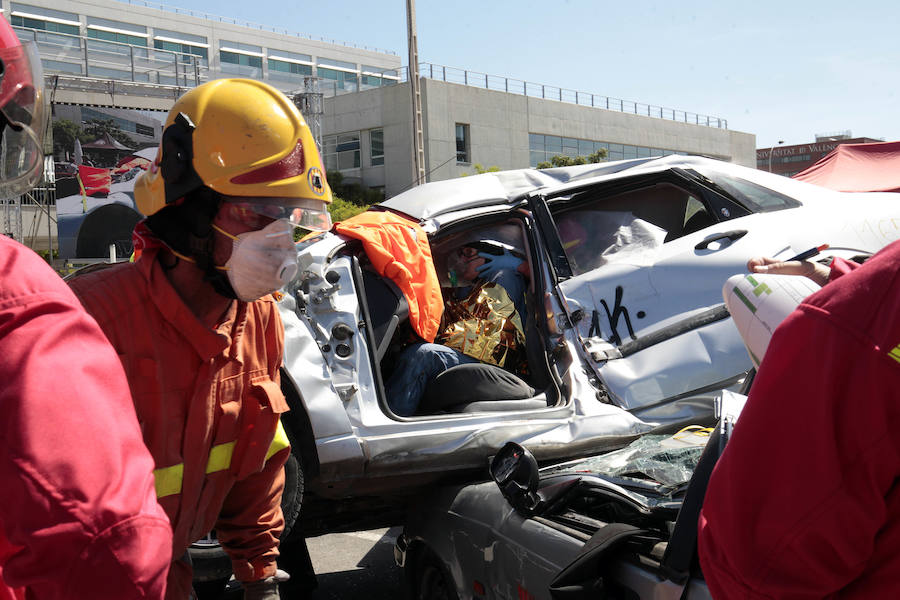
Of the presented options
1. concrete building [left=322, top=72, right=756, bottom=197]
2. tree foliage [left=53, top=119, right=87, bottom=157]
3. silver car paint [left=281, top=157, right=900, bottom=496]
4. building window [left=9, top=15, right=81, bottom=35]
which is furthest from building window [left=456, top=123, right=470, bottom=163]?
silver car paint [left=281, top=157, right=900, bottom=496]

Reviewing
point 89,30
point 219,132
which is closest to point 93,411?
point 219,132

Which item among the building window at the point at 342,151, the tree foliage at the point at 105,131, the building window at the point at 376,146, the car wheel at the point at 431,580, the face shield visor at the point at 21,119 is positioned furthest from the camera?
the building window at the point at 342,151

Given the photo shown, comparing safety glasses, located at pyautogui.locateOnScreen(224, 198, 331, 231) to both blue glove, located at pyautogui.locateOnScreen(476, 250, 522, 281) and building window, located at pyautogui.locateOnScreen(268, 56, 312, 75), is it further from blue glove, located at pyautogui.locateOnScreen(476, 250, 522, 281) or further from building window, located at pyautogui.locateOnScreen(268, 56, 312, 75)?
building window, located at pyautogui.locateOnScreen(268, 56, 312, 75)

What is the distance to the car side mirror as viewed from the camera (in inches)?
105

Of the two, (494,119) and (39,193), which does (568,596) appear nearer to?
(39,193)

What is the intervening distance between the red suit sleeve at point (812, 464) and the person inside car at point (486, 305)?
300 centimetres

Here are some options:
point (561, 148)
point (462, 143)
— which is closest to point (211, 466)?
point (462, 143)

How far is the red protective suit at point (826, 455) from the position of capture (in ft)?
3.58

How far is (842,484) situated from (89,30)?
58.4 m

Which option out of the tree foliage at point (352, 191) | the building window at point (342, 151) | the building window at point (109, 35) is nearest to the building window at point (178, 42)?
the building window at point (109, 35)

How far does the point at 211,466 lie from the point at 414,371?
1947 millimetres

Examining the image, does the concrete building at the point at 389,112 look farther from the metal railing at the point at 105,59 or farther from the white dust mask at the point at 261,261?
the white dust mask at the point at 261,261

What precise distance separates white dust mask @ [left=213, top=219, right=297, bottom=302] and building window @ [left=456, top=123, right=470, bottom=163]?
117 feet

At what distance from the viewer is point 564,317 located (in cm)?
406
